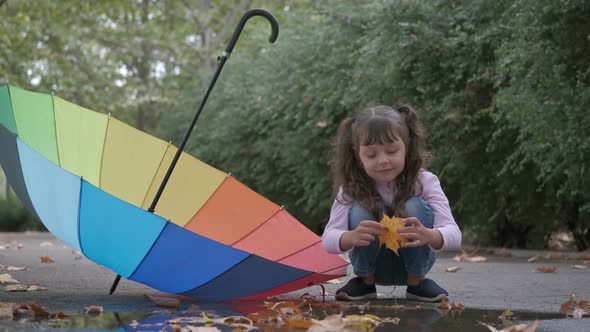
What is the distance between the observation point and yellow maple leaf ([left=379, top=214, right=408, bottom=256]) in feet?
12.0

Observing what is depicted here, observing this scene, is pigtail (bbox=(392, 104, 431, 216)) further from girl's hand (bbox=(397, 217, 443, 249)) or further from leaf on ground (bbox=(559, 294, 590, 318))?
leaf on ground (bbox=(559, 294, 590, 318))

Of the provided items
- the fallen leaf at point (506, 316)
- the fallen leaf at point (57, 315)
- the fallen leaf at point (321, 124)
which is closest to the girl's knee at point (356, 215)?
the fallen leaf at point (506, 316)

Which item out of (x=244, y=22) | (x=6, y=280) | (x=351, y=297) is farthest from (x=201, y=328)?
(x=6, y=280)

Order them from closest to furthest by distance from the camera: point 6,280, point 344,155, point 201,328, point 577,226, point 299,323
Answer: point 201,328
point 299,323
point 344,155
point 6,280
point 577,226

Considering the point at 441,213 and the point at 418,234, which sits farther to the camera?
the point at 441,213

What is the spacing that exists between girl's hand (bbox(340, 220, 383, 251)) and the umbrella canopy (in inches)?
7.9

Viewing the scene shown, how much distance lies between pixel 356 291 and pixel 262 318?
0.95m

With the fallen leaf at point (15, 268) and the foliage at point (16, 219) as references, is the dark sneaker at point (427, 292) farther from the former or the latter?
the foliage at point (16, 219)

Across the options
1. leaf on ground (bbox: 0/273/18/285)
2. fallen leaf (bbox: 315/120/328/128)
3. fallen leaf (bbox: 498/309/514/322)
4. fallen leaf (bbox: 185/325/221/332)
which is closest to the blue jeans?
fallen leaf (bbox: 498/309/514/322)

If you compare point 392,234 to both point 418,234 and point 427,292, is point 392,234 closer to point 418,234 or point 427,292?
point 418,234

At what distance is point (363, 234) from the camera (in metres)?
3.76

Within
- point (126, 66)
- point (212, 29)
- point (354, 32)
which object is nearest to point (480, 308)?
point (354, 32)

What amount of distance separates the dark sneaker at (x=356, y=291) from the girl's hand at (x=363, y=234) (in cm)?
40

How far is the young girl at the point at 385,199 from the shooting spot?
396 centimetres
